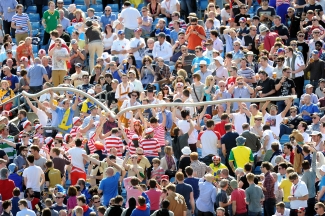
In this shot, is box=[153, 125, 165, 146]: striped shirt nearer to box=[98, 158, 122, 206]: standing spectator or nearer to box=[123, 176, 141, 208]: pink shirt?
box=[98, 158, 122, 206]: standing spectator

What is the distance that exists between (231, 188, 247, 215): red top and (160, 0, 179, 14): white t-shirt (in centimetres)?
996

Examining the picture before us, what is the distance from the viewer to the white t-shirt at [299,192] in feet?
70.5

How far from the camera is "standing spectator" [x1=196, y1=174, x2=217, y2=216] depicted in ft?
70.8

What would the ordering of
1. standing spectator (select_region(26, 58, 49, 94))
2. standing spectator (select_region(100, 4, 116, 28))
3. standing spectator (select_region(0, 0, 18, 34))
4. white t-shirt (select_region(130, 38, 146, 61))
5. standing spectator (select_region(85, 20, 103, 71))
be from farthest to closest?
1. standing spectator (select_region(0, 0, 18, 34))
2. standing spectator (select_region(100, 4, 116, 28))
3. standing spectator (select_region(85, 20, 103, 71))
4. white t-shirt (select_region(130, 38, 146, 61))
5. standing spectator (select_region(26, 58, 49, 94))

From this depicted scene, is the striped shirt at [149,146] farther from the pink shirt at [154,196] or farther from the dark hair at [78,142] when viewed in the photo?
the pink shirt at [154,196]

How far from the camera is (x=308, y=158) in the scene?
22531 millimetres

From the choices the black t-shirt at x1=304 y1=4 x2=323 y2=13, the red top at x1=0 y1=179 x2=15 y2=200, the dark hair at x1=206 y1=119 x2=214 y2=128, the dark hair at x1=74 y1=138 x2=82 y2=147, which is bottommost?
the red top at x1=0 y1=179 x2=15 y2=200

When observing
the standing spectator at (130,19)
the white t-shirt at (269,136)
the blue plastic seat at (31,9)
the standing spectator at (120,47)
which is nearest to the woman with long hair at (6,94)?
the standing spectator at (120,47)

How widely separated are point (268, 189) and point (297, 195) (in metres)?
0.54

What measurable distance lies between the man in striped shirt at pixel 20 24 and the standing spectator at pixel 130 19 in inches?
99.7

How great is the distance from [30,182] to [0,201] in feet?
2.87

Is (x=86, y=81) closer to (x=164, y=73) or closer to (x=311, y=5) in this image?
(x=164, y=73)

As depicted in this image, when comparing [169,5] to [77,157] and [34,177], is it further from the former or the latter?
[34,177]

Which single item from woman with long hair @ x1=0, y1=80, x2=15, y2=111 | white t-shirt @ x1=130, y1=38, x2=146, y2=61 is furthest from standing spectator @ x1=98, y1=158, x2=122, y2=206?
white t-shirt @ x1=130, y1=38, x2=146, y2=61
